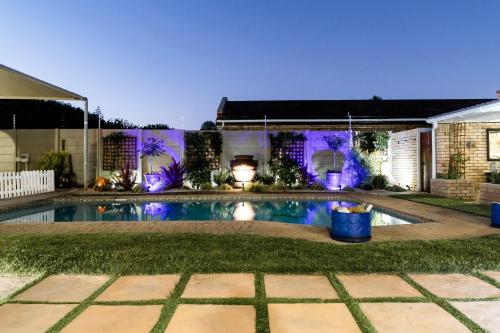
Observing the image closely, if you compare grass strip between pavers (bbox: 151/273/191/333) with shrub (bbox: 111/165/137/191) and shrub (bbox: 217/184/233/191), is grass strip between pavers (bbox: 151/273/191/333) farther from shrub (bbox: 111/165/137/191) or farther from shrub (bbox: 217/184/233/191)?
shrub (bbox: 111/165/137/191)

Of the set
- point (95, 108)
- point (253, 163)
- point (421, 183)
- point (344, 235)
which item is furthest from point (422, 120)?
point (95, 108)

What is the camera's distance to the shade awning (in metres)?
8.39

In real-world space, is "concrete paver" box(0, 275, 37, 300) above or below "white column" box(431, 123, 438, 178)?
below

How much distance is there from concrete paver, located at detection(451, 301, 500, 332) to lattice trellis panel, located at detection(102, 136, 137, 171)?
1166cm

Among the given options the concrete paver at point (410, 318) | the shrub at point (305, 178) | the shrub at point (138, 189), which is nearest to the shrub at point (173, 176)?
the shrub at point (138, 189)

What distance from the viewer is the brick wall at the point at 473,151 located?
9617mm

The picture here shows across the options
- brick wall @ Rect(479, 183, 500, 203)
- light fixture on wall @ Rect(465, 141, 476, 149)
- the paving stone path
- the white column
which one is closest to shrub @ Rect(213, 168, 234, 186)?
the white column

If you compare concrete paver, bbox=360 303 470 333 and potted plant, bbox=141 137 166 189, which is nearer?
concrete paver, bbox=360 303 470 333

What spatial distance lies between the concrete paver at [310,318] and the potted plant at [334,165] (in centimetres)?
1008

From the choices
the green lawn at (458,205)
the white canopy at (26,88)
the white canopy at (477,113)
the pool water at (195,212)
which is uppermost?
the white canopy at (26,88)

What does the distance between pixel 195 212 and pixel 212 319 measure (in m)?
6.00

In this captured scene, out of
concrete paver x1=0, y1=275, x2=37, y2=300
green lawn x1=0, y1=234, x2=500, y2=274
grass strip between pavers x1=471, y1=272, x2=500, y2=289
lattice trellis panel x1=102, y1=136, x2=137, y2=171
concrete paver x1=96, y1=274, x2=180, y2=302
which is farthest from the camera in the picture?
lattice trellis panel x1=102, y1=136, x2=137, y2=171

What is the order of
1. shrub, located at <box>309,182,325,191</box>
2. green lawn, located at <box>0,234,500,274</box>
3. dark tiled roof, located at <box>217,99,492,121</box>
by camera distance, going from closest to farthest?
green lawn, located at <box>0,234,500,274</box> < shrub, located at <box>309,182,325,191</box> < dark tiled roof, located at <box>217,99,492,121</box>

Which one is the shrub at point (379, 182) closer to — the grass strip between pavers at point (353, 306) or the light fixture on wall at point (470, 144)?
the light fixture on wall at point (470, 144)
